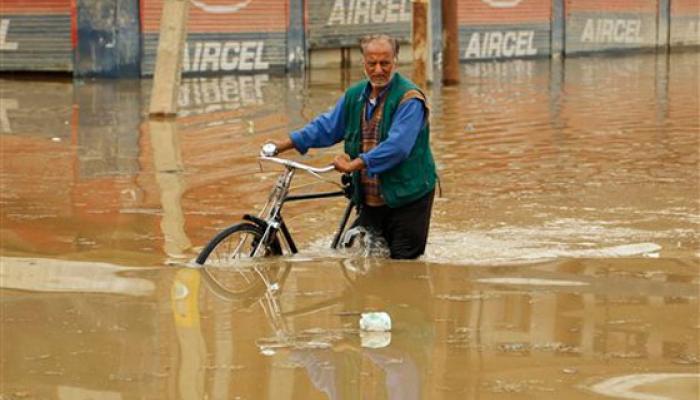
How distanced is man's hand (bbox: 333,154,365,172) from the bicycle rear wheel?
27.4 inches

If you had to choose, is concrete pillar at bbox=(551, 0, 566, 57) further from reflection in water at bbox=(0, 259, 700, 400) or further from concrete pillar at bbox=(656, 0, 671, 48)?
reflection in water at bbox=(0, 259, 700, 400)

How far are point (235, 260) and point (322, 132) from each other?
92cm

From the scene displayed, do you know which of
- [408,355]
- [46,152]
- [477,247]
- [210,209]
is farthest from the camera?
[46,152]

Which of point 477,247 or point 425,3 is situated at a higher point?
point 425,3

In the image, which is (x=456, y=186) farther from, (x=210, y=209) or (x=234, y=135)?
(x=234, y=135)

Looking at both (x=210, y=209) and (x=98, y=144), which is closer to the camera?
(x=210, y=209)

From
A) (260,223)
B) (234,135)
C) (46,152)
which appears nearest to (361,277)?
(260,223)

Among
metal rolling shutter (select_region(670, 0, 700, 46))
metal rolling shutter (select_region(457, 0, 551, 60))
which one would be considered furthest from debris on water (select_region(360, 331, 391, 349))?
metal rolling shutter (select_region(670, 0, 700, 46))

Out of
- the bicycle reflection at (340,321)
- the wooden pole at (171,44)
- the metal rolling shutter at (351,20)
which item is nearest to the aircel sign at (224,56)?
the metal rolling shutter at (351,20)

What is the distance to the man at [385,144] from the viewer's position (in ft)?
25.9

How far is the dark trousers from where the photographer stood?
838cm

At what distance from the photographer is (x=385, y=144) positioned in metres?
7.87

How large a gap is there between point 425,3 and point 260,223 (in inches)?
538

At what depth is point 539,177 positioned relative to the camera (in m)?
13.4
